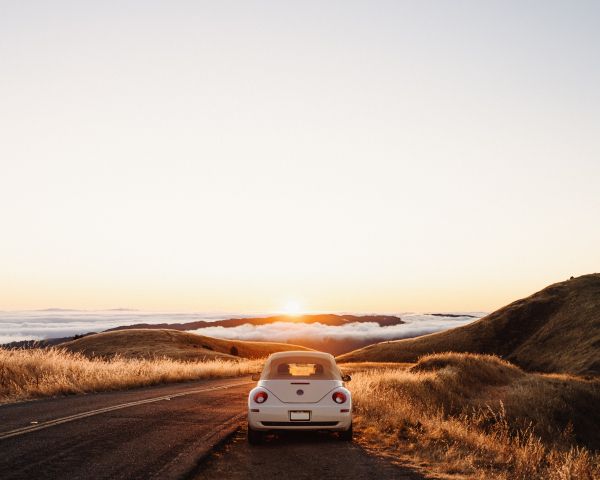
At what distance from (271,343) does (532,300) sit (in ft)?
208

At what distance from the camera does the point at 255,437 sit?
437 inches

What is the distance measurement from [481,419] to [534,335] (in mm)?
106339

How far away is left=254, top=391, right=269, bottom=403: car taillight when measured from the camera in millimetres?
11023

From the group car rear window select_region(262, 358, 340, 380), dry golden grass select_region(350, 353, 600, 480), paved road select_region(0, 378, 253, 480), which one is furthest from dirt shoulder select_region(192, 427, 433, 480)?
car rear window select_region(262, 358, 340, 380)

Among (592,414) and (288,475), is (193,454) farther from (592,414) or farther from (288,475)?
(592,414)

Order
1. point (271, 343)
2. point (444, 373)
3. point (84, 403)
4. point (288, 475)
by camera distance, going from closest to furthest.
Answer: point (288, 475), point (84, 403), point (444, 373), point (271, 343)

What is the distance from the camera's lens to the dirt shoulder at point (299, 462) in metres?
8.45

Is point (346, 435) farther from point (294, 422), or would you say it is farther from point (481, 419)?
point (481, 419)

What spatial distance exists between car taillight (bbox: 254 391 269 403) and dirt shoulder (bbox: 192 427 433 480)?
2.85 feet

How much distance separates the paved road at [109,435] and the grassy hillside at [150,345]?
157 ft

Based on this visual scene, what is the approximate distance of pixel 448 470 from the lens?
9062 millimetres

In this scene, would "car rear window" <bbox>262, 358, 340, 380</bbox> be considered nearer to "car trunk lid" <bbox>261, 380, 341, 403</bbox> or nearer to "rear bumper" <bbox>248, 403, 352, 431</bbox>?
"car trunk lid" <bbox>261, 380, 341, 403</bbox>

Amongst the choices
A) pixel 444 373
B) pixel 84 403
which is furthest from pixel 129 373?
pixel 444 373

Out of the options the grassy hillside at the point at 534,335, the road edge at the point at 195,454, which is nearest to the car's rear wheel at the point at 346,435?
the road edge at the point at 195,454
